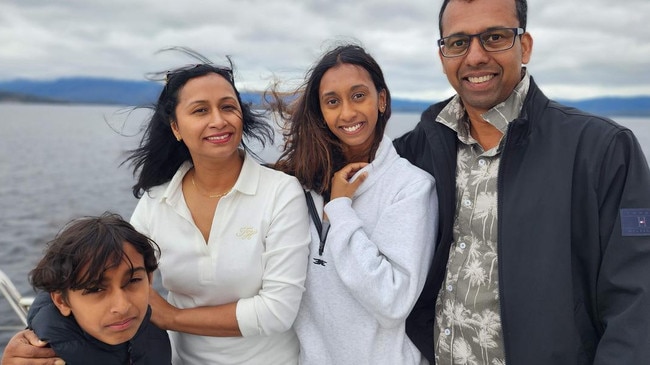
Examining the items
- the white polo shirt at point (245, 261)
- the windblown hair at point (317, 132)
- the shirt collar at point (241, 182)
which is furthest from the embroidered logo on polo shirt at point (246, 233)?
the windblown hair at point (317, 132)

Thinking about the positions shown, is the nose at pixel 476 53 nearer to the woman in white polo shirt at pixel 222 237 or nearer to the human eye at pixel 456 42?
the human eye at pixel 456 42

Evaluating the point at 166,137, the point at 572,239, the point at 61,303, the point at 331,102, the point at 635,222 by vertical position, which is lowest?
the point at 61,303

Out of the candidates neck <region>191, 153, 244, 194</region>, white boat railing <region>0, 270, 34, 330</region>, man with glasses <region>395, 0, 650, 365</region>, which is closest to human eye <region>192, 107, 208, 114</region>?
neck <region>191, 153, 244, 194</region>

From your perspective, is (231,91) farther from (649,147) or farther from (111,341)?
(649,147)

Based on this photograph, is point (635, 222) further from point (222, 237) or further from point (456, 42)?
point (222, 237)

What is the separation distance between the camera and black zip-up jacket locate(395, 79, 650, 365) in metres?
2.24

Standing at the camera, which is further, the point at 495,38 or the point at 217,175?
the point at 217,175

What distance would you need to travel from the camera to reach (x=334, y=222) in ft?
8.90

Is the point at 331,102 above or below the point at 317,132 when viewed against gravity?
above

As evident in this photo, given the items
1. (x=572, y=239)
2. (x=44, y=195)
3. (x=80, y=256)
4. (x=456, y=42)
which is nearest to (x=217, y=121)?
(x=80, y=256)

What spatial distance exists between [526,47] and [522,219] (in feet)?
3.09

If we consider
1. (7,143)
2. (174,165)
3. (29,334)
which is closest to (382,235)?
→ (174,165)

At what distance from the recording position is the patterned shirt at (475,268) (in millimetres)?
2652

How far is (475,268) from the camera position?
2689mm
